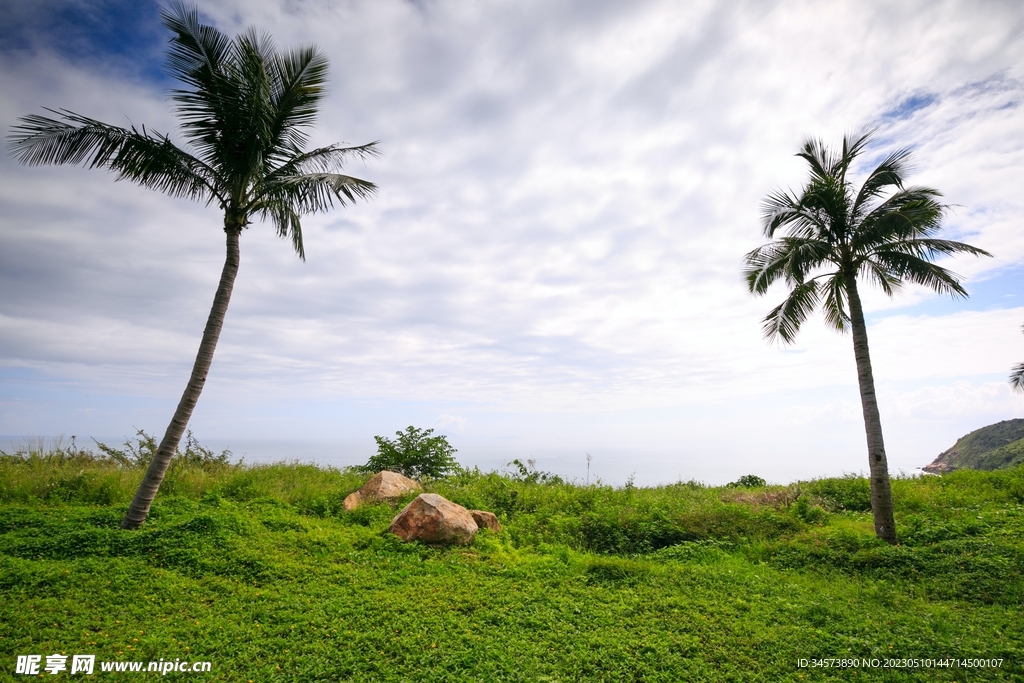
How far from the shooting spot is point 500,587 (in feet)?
24.8

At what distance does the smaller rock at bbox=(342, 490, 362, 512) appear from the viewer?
1153cm

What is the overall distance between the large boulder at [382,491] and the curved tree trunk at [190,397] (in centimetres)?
396

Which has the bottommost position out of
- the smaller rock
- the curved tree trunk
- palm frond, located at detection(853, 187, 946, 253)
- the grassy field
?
the grassy field

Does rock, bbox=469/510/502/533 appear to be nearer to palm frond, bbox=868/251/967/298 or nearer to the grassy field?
the grassy field

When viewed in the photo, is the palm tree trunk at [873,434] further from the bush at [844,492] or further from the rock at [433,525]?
the rock at [433,525]

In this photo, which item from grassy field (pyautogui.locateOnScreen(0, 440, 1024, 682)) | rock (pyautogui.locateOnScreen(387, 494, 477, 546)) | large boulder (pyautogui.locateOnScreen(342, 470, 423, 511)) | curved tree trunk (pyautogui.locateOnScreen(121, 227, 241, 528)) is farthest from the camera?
large boulder (pyautogui.locateOnScreen(342, 470, 423, 511))

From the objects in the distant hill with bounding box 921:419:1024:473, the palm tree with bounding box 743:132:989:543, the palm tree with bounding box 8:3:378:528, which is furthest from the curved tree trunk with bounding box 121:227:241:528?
the distant hill with bounding box 921:419:1024:473

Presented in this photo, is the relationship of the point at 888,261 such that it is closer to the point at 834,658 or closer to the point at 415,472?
the point at 834,658

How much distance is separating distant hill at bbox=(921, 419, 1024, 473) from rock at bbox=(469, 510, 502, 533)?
30.0 metres

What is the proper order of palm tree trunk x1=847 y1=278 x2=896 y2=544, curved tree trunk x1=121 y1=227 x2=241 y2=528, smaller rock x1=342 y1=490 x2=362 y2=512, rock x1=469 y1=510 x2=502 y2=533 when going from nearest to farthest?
curved tree trunk x1=121 y1=227 x2=241 y2=528
palm tree trunk x1=847 y1=278 x2=896 y2=544
rock x1=469 y1=510 x2=502 y2=533
smaller rock x1=342 y1=490 x2=362 y2=512

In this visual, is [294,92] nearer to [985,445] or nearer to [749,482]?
[749,482]

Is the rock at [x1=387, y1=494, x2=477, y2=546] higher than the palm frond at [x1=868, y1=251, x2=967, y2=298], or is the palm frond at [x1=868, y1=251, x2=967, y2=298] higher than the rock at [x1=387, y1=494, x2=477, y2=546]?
the palm frond at [x1=868, y1=251, x2=967, y2=298]

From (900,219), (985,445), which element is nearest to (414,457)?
(900,219)

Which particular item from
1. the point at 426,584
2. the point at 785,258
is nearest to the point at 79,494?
the point at 426,584
